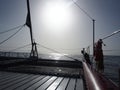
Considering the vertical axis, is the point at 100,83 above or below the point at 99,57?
Result: below

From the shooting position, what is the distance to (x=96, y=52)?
742cm

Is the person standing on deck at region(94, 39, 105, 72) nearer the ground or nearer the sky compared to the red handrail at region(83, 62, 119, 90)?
nearer the sky

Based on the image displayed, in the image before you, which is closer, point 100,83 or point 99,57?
point 100,83

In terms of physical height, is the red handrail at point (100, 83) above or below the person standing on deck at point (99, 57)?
below

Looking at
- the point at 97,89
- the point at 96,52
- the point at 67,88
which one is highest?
the point at 96,52

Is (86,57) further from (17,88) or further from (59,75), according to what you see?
(17,88)

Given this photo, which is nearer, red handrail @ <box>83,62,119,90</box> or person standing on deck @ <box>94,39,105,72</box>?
red handrail @ <box>83,62,119,90</box>

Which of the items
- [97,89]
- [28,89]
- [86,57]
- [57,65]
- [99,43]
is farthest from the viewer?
[57,65]

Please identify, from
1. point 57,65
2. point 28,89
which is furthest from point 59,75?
point 57,65

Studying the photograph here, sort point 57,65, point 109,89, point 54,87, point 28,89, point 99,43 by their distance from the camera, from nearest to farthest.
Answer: point 109,89
point 28,89
point 54,87
point 99,43
point 57,65

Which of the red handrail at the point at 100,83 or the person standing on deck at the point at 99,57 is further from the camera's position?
the person standing on deck at the point at 99,57

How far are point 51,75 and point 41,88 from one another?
7.67 ft

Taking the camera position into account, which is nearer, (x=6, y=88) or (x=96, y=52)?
(x=6, y=88)

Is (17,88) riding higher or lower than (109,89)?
lower
